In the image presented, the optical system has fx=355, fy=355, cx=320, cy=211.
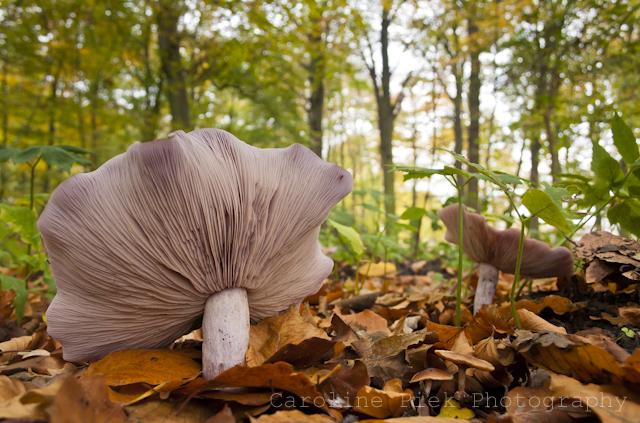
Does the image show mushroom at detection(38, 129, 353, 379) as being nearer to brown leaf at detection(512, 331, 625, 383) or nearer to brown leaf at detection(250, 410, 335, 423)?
brown leaf at detection(250, 410, 335, 423)

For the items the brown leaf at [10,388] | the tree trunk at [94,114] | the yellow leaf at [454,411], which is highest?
the tree trunk at [94,114]

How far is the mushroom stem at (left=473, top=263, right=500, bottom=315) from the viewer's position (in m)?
2.33

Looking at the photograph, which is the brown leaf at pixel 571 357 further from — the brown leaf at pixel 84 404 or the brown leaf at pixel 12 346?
the brown leaf at pixel 12 346

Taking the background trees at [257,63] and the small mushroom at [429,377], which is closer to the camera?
the small mushroom at [429,377]

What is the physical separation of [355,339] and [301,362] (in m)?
0.35

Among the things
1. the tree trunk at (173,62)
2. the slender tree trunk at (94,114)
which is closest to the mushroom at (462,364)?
the tree trunk at (173,62)

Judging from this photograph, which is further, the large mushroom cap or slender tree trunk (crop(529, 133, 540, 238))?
slender tree trunk (crop(529, 133, 540, 238))

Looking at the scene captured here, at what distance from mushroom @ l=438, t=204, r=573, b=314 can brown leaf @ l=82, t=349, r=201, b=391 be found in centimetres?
165

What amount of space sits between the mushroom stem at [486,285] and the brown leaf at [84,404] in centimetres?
207

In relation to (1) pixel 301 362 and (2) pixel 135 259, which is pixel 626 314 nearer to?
(1) pixel 301 362

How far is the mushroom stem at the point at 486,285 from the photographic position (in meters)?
2.33

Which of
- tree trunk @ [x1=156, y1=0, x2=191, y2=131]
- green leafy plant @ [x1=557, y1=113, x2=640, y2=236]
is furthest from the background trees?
green leafy plant @ [x1=557, y1=113, x2=640, y2=236]

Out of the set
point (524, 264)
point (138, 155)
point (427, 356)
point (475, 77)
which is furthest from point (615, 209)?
point (475, 77)

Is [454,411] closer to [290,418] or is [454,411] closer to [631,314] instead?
[290,418]
